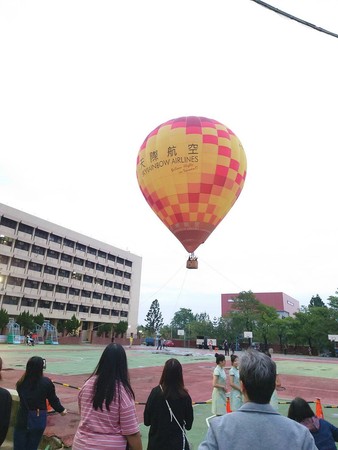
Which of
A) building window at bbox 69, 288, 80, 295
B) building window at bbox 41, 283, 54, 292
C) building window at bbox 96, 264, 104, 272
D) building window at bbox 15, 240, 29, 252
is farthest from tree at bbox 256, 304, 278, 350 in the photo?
building window at bbox 15, 240, 29, 252

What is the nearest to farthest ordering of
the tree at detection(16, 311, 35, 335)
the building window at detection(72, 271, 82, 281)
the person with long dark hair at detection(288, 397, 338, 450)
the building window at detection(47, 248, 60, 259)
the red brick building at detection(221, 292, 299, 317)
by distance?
the person with long dark hair at detection(288, 397, 338, 450)
the tree at detection(16, 311, 35, 335)
the building window at detection(47, 248, 60, 259)
the building window at detection(72, 271, 82, 281)
the red brick building at detection(221, 292, 299, 317)

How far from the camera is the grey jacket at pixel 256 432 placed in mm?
1623

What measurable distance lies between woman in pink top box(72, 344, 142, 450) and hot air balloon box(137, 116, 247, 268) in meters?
11.7

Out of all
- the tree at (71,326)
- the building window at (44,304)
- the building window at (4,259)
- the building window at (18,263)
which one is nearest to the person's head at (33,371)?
the building window at (4,259)

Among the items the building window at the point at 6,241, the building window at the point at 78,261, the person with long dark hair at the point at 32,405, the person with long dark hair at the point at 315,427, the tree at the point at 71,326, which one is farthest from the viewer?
the building window at the point at 78,261

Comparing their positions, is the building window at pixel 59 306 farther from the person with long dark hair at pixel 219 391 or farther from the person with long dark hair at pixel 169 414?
the person with long dark hair at pixel 169 414

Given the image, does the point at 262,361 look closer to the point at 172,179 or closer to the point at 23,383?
the point at 23,383

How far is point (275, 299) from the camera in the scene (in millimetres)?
76812

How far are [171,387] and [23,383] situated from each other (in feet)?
6.42

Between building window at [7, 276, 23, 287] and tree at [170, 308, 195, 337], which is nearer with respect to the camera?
building window at [7, 276, 23, 287]

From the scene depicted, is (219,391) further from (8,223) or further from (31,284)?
(31,284)

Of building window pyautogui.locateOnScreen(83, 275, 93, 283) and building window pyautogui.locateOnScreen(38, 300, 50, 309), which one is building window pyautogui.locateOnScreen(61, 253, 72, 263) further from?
building window pyautogui.locateOnScreen(38, 300, 50, 309)

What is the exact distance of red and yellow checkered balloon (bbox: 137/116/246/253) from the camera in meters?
13.9

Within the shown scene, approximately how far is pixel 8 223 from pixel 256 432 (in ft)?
166
